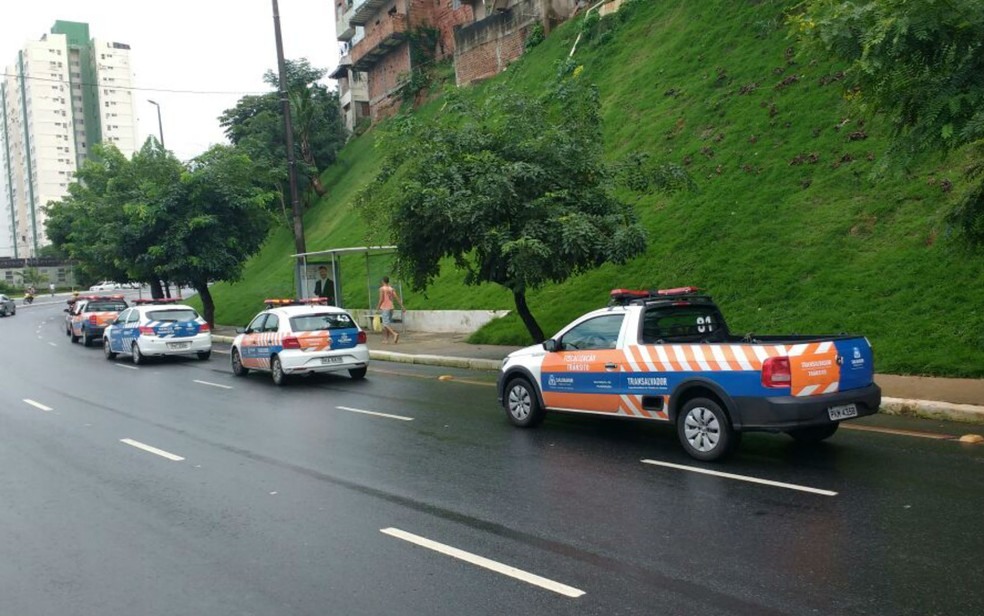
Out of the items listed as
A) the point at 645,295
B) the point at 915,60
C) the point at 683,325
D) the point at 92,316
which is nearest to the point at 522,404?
the point at 645,295

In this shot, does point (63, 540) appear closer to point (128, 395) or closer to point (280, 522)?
point (280, 522)

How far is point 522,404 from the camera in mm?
10070

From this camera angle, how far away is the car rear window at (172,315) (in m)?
21.3

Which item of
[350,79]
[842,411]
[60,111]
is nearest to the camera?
[842,411]

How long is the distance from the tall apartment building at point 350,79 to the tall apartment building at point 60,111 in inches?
3520

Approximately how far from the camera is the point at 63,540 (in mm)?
6090

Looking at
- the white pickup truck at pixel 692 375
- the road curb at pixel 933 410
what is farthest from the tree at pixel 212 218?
the road curb at pixel 933 410

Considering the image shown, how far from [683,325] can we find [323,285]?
1902 cm

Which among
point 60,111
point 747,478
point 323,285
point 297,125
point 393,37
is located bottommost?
point 747,478

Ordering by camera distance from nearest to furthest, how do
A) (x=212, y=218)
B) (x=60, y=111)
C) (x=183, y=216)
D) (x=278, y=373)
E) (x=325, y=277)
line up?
(x=278, y=373), (x=325, y=277), (x=212, y=218), (x=183, y=216), (x=60, y=111)

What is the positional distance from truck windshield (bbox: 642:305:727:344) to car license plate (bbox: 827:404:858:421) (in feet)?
5.62

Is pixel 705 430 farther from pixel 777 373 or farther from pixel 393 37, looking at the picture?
pixel 393 37

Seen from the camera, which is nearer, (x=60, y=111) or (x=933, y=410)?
(x=933, y=410)

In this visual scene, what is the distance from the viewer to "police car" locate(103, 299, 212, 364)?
2092 cm
